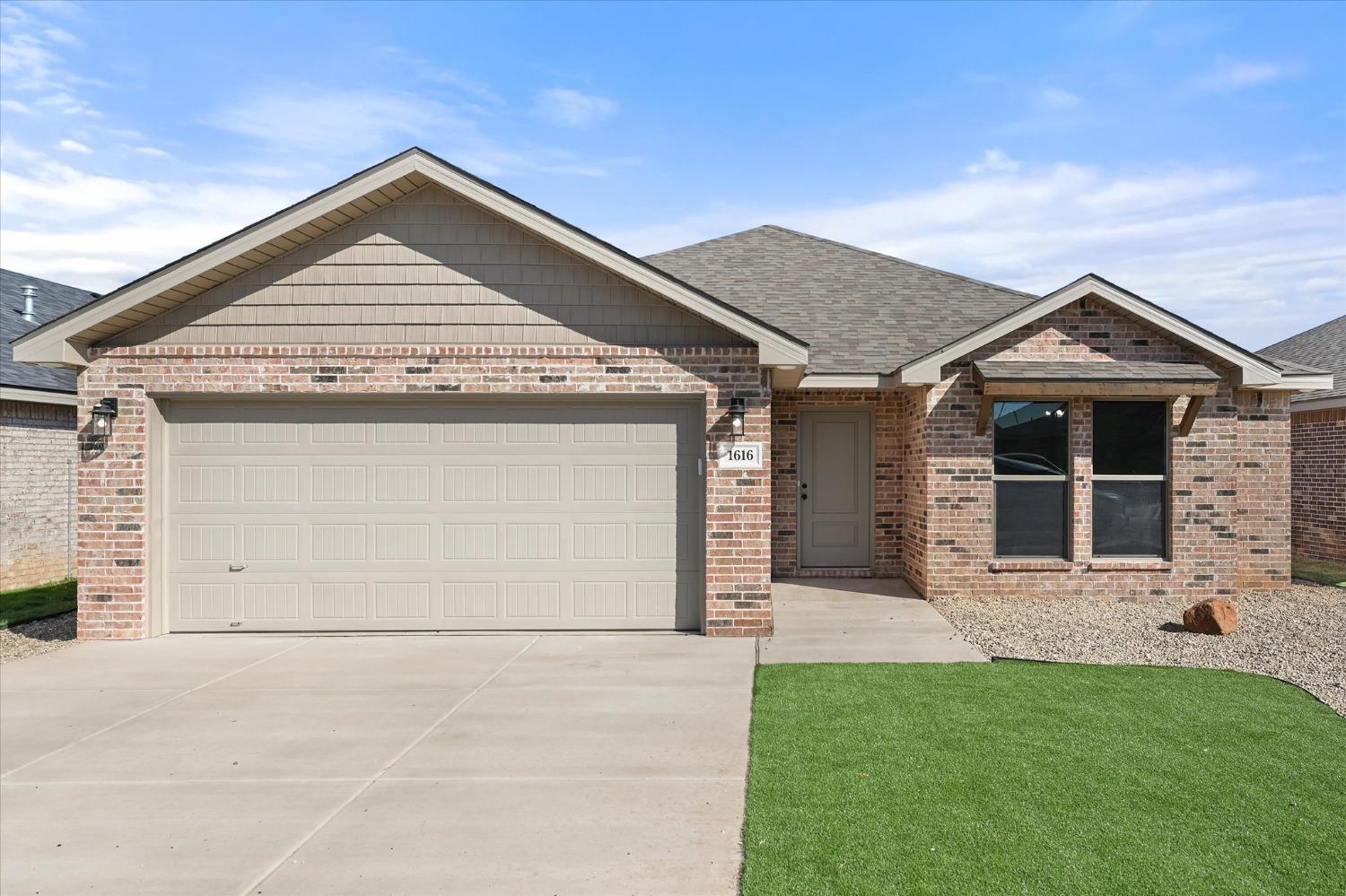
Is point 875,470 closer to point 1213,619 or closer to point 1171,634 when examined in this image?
point 1171,634

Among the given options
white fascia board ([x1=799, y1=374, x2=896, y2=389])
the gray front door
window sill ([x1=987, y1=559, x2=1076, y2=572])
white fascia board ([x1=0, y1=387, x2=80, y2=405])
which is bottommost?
window sill ([x1=987, y1=559, x2=1076, y2=572])

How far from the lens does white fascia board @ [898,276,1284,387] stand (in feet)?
32.2

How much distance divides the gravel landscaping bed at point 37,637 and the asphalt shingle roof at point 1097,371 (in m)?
10.3

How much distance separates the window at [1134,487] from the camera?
1034cm

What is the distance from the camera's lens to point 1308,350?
1634 cm

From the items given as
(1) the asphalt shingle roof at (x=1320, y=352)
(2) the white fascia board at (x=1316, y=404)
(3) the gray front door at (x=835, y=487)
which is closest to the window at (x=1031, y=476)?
(3) the gray front door at (x=835, y=487)

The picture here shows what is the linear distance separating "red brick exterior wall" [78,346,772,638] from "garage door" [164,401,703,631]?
31 cm

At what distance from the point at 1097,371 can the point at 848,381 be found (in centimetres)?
287

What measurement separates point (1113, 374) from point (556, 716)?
7643mm

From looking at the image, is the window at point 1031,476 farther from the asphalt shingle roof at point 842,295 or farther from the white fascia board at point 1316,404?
the white fascia board at point 1316,404

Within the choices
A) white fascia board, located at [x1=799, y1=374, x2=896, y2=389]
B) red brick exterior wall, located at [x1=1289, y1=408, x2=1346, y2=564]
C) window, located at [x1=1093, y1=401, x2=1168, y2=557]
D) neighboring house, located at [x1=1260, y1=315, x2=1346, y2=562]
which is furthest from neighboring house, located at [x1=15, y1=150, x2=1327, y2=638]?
red brick exterior wall, located at [x1=1289, y1=408, x2=1346, y2=564]

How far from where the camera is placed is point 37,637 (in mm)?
8703

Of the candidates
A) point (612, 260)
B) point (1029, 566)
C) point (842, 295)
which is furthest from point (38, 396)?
point (1029, 566)

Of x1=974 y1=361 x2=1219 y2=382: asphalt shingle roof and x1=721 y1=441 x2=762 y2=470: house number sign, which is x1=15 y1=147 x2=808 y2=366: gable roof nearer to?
x1=721 y1=441 x2=762 y2=470: house number sign
